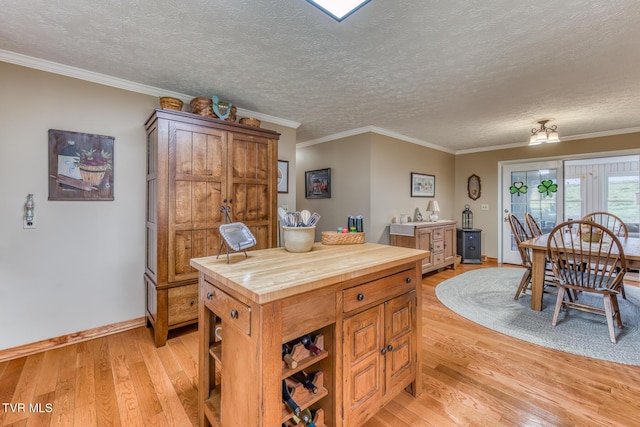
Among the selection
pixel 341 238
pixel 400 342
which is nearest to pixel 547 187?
pixel 341 238

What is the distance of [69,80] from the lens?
231 cm

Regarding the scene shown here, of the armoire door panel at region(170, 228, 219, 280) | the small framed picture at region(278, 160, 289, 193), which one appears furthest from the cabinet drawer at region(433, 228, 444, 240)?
the armoire door panel at region(170, 228, 219, 280)

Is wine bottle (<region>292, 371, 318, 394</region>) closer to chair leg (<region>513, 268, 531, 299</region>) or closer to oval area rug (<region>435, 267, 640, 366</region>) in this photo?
oval area rug (<region>435, 267, 640, 366</region>)

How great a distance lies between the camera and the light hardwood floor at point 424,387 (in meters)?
1.51

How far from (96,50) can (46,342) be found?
7.69ft

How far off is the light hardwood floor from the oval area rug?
176 millimetres

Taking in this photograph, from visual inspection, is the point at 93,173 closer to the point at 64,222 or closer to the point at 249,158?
the point at 64,222

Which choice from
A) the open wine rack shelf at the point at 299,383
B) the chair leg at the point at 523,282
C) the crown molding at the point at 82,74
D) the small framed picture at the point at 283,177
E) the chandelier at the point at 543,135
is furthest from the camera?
the small framed picture at the point at 283,177

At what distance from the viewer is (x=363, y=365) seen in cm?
132

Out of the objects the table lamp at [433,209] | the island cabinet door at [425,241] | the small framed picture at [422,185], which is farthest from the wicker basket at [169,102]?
the table lamp at [433,209]

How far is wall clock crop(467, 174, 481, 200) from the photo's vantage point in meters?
5.74

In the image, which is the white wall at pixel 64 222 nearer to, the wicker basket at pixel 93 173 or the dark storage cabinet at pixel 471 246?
the wicker basket at pixel 93 173

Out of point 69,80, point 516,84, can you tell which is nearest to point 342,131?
point 516,84

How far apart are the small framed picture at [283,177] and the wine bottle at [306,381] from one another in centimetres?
271
